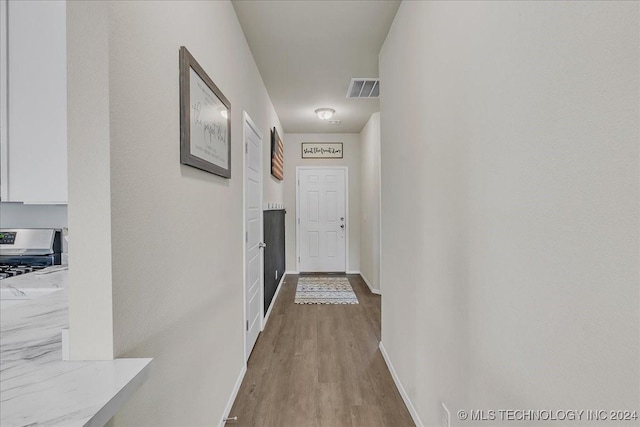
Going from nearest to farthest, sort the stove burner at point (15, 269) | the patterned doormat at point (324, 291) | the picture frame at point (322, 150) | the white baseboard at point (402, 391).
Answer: the stove burner at point (15, 269) → the white baseboard at point (402, 391) → the patterned doormat at point (324, 291) → the picture frame at point (322, 150)

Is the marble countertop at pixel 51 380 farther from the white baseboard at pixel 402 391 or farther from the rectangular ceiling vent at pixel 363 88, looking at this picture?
the rectangular ceiling vent at pixel 363 88

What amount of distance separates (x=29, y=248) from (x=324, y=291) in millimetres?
3387

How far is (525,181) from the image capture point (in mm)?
849

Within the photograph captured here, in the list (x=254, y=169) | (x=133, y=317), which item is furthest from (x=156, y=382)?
(x=254, y=169)

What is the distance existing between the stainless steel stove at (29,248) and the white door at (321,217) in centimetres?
402

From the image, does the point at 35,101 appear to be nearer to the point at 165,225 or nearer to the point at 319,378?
the point at 165,225

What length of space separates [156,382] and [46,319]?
1.29ft

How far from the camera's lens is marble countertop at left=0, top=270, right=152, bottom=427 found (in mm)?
536

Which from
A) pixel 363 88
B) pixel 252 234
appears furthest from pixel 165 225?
pixel 363 88

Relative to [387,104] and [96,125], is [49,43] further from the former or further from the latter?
[387,104]

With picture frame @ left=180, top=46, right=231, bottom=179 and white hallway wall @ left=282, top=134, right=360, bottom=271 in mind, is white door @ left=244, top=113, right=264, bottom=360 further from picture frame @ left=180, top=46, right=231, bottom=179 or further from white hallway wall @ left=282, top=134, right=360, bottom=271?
white hallway wall @ left=282, top=134, right=360, bottom=271

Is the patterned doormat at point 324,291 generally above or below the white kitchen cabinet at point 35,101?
below

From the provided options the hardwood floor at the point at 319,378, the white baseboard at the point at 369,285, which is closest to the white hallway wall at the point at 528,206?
the hardwood floor at the point at 319,378

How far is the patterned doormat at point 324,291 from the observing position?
4.09m
